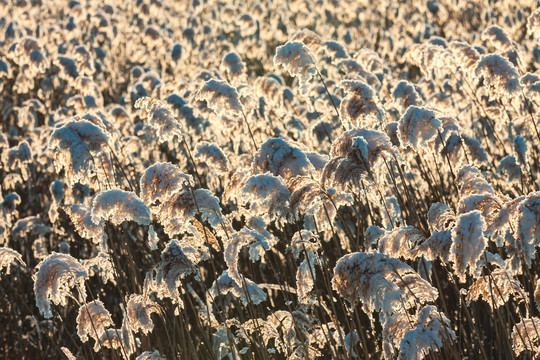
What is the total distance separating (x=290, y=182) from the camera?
247 cm

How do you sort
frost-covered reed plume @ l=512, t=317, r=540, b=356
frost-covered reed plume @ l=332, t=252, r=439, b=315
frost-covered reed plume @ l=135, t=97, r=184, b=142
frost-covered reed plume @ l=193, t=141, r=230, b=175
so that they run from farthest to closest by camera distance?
frost-covered reed plume @ l=193, t=141, r=230, b=175 → frost-covered reed plume @ l=135, t=97, r=184, b=142 → frost-covered reed plume @ l=512, t=317, r=540, b=356 → frost-covered reed plume @ l=332, t=252, r=439, b=315

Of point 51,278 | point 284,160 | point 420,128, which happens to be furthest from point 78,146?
point 420,128

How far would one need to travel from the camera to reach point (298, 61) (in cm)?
347

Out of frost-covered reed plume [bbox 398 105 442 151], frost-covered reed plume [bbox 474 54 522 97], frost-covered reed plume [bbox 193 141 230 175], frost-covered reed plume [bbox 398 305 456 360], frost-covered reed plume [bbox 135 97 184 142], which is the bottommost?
frost-covered reed plume [bbox 398 305 456 360]

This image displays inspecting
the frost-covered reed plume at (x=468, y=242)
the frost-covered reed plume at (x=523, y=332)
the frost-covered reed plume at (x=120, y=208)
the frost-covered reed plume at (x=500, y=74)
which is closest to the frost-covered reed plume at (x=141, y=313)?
the frost-covered reed plume at (x=120, y=208)

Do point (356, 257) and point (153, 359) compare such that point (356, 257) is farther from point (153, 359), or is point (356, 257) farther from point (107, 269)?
point (107, 269)

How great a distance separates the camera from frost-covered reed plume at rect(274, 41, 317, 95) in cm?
344

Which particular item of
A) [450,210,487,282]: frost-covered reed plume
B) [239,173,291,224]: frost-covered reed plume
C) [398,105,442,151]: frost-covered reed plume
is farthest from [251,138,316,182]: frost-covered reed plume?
[450,210,487,282]: frost-covered reed plume

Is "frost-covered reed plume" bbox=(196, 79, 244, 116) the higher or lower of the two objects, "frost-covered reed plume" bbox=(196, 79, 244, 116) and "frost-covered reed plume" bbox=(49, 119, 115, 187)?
the higher

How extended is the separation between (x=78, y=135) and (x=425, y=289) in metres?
1.68

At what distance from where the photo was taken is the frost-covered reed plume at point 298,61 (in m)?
3.44

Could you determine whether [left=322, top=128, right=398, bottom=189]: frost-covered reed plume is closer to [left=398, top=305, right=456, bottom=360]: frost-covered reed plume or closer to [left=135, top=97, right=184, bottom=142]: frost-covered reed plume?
[left=398, top=305, right=456, bottom=360]: frost-covered reed plume

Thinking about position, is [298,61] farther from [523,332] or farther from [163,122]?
[523,332]

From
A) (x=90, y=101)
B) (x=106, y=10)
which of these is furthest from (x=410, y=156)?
(x=106, y=10)
